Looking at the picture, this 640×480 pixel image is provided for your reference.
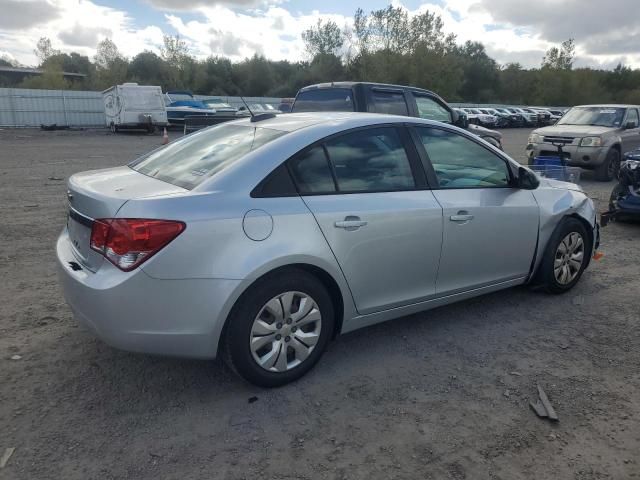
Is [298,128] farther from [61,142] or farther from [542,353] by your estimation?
[61,142]

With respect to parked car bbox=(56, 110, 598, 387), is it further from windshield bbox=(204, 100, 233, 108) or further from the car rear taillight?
windshield bbox=(204, 100, 233, 108)

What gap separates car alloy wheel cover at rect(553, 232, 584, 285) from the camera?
15.4 feet

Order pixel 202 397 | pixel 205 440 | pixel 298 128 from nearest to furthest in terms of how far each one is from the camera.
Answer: pixel 205 440
pixel 202 397
pixel 298 128

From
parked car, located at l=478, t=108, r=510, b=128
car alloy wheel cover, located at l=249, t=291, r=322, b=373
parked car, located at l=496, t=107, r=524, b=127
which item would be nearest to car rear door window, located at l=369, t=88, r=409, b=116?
car alloy wheel cover, located at l=249, t=291, r=322, b=373

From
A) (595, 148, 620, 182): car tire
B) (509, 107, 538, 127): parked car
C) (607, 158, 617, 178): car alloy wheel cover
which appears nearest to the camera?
(595, 148, 620, 182): car tire

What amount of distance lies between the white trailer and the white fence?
228 inches

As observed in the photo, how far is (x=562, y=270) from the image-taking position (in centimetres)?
477

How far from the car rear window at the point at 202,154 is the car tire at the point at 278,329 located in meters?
0.76

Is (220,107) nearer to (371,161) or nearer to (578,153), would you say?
(578,153)

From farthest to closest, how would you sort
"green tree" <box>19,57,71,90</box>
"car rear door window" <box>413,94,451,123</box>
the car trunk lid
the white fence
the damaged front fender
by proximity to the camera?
"green tree" <box>19,57,71,90</box> → the white fence → "car rear door window" <box>413,94,451,123</box> → the damaged front fender → the car trunk lid

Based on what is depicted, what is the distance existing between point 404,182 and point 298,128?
82 cm

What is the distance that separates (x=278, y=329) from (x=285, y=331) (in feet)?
0.17

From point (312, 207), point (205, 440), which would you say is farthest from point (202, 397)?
point (312, 207)

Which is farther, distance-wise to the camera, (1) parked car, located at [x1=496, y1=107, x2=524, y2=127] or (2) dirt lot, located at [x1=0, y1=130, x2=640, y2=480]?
(1) parked car, located at [x1=496, y1=107, x2=524, y2=127]
